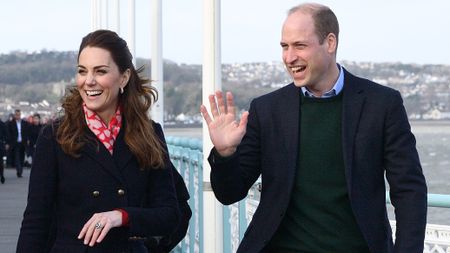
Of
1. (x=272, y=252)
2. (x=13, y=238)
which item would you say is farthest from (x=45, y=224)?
(x=13, y=238)

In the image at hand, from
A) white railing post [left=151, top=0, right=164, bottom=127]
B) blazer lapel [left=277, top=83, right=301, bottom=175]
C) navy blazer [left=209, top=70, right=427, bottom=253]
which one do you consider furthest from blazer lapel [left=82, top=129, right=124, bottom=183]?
white railing post [left=151, top=0, right=164, bottom=127]

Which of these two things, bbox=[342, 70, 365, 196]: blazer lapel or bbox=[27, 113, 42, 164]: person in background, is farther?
bbox=[27, 113, 42, 164]: person in background

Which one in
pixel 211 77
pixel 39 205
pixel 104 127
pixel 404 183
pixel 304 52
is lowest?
pixel 39 205

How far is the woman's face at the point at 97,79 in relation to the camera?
5082mm

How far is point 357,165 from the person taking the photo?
480cm

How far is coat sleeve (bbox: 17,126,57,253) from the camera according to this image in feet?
16.1

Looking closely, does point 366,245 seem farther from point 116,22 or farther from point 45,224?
point 116,22

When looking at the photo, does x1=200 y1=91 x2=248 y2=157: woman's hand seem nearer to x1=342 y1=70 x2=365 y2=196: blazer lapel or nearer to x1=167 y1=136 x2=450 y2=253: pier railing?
x1=342 y1=70 x2=365 y2=196: blazer lapel

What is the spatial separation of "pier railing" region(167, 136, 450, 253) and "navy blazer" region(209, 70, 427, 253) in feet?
4.40

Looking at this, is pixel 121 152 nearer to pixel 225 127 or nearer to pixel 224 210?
pixel 225 127

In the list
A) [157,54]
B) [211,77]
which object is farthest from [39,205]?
[157,54]

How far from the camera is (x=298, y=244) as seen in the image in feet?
15.8

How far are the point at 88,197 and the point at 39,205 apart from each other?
19 centimetres

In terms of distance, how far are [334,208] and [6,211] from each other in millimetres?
17948
